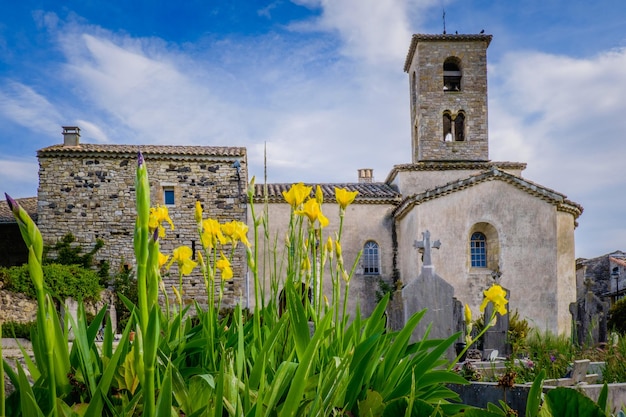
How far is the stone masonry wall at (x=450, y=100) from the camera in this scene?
64.6 ft

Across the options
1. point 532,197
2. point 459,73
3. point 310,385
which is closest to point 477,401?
point 310,385

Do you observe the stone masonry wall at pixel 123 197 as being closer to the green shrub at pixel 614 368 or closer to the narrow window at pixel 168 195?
the narrow window at pixel 168 195

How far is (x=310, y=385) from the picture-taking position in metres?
1.69

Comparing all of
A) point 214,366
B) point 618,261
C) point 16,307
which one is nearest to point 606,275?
point 618,261

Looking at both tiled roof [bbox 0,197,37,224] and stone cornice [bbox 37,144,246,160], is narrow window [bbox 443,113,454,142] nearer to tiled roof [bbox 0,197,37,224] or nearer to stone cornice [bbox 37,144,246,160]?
stone cornice [bbox 37,144,246,160]

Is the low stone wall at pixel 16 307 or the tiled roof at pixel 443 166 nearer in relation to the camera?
the low stone wall at pixel 16 307

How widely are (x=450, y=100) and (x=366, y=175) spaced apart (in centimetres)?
500

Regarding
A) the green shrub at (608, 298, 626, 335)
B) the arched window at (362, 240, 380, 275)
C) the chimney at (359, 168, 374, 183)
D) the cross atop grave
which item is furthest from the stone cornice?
the green shrub at (608, 298, 626, 335)

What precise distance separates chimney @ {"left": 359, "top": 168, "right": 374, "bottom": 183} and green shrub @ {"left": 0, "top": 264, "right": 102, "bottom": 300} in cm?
1146

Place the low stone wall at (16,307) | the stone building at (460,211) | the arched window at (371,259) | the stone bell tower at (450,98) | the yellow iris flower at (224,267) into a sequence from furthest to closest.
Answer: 1. the stone bell tower at (450,98)
2. the arched window at (371,259)
3. the stone building at (460,211)
4. the low stone wall at (16,307)
5. the yellow iris flower at (224,267)

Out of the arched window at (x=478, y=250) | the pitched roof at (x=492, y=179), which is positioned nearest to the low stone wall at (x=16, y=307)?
the pitched roof at (x=492, y=179)

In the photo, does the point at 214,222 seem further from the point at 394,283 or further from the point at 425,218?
the point at 394,283

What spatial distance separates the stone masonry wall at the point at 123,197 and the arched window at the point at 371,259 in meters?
4.17

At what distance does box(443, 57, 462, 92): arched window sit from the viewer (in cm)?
2027
